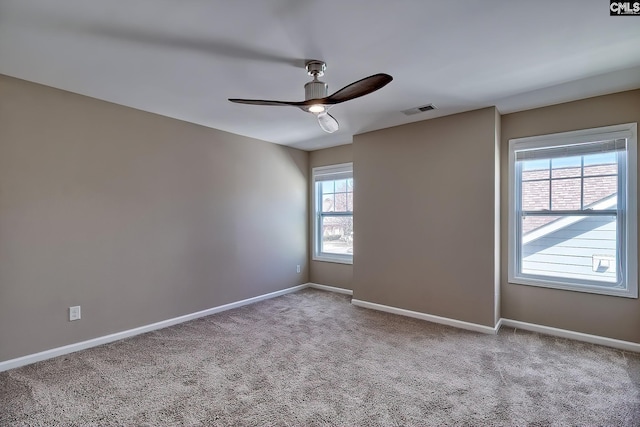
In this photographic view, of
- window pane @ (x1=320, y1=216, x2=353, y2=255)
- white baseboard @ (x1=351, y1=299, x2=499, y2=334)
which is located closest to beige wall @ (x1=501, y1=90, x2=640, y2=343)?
white baseboard @ (x1=351, y1=299, x2=499, y2=334)

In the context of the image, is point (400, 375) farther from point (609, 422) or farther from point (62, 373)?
point (62, 373)

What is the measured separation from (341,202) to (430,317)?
229cm

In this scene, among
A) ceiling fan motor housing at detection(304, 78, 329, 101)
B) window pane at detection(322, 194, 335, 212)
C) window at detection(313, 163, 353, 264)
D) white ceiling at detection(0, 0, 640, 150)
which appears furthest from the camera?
window pane at detection(322, 194, 335, 212)

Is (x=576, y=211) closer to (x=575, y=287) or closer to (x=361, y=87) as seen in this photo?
(x=575, y=287)

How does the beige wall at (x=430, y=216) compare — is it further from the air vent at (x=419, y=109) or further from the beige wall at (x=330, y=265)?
the beige wall at (x=330, y=265)

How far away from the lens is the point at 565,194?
317 centimetres

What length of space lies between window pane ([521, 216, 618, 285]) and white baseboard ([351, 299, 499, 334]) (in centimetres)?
81

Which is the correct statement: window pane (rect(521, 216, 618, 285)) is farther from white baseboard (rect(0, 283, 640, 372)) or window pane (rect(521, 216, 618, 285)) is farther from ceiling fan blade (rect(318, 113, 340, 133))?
ceiling fan blade (rect(318, 113, 340, 133))

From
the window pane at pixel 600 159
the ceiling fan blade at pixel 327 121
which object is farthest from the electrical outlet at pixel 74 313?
the window pane at pixel 600 159

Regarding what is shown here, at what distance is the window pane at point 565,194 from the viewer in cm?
311

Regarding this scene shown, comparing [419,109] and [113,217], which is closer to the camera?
[113,217]

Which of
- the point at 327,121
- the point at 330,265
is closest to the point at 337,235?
the point at 330,265

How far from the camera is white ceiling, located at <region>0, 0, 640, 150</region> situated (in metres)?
1.74

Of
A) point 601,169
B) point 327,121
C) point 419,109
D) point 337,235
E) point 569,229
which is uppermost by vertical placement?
point 419,109
